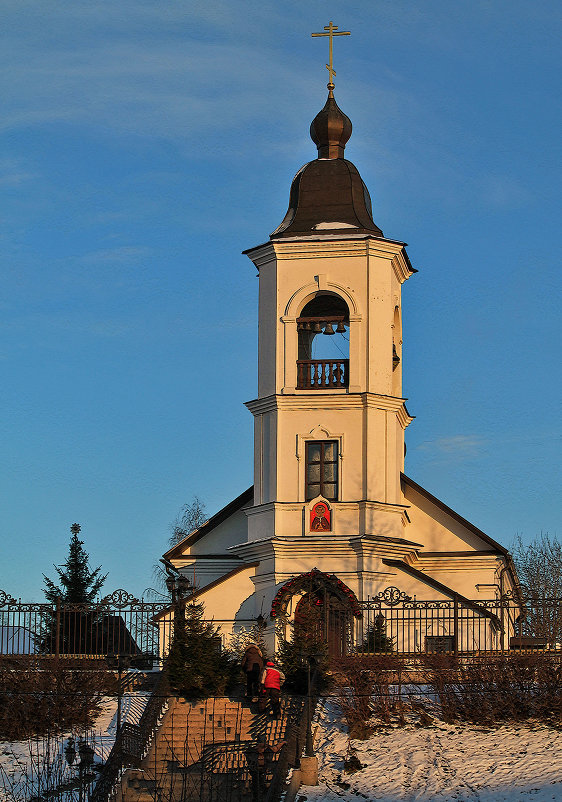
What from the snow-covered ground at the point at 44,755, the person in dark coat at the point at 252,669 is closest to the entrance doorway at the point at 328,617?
the person in dark coat at the point at 252,669

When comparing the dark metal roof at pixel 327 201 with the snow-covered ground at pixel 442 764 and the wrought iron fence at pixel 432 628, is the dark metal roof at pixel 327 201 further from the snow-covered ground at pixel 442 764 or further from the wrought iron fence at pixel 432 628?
the snow-covered ground at pixel 442 764

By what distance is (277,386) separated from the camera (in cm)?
3484

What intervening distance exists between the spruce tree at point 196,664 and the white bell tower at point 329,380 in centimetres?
701

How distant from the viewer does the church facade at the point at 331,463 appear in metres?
33.6

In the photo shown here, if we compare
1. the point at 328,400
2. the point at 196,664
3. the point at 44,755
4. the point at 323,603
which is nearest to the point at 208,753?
the point at 44,755

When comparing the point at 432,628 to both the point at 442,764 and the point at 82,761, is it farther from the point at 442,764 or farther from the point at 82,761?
the point at 82,761

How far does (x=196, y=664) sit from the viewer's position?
87.0 ft

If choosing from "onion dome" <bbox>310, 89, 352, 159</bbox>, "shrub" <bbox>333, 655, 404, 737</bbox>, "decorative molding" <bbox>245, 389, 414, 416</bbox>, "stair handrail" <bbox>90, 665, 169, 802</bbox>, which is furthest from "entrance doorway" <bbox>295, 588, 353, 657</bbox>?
"onion dome" <bbox>310, 89, 352, 159</bbox>

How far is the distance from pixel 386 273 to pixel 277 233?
278cm

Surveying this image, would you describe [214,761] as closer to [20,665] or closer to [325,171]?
[20,665]

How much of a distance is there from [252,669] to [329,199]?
13549mm

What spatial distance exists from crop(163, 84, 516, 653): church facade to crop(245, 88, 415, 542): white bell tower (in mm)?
32

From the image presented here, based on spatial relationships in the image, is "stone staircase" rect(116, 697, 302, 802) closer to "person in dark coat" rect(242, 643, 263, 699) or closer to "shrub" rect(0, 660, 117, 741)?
"person in dark coat" rect(242, 643, 263, 699)

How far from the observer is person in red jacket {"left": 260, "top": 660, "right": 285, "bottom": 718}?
989 inches
